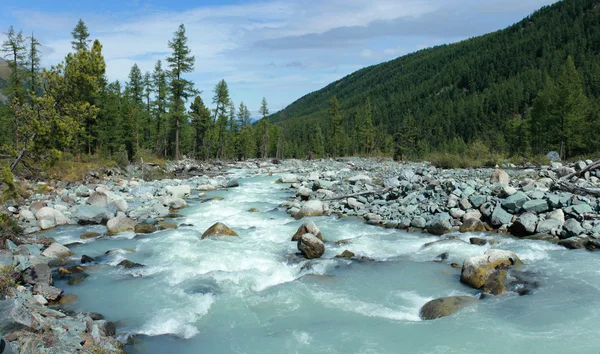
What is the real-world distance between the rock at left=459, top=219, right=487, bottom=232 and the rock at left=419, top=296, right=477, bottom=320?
5453 millimetres

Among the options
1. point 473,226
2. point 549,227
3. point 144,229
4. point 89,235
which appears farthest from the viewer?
point 144,229

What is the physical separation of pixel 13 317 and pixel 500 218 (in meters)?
13.5

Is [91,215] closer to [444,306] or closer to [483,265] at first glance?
[444,306]

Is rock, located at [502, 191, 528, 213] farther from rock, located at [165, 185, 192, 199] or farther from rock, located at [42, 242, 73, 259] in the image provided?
rock, located at [165, 185, 192, 199]

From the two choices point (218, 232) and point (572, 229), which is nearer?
point (572, 229)

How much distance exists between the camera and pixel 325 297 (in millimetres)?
8617

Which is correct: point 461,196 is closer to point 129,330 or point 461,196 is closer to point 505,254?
point 505,254

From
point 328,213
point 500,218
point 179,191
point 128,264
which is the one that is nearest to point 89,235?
point 128,264

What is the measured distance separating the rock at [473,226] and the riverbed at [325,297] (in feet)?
1.41

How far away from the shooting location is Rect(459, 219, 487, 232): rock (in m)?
13.1

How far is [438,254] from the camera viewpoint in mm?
11000

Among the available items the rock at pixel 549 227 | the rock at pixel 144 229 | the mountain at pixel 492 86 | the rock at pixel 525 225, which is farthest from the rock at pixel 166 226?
the mountain at pixel 492 86

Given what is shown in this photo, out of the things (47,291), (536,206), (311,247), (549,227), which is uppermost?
(536,206)

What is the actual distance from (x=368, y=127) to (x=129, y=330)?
7985 centimetres
